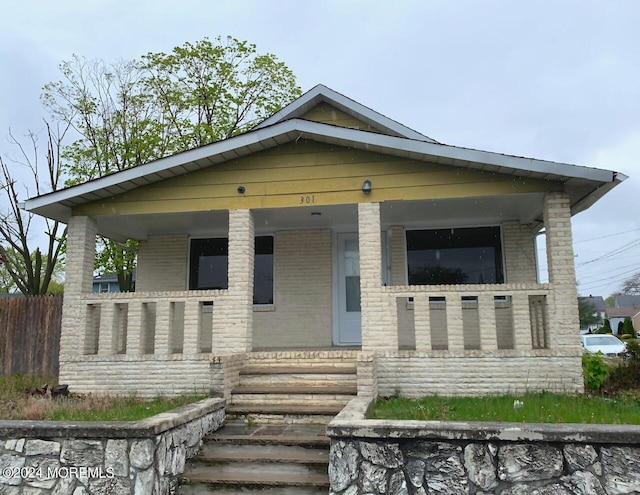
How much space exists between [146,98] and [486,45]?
466 inches

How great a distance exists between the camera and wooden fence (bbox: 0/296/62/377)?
11977mm

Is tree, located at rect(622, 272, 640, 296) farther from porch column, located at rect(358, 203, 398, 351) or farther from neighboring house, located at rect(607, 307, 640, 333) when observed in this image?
porch column, located at rect(358, 203, 398, 351)

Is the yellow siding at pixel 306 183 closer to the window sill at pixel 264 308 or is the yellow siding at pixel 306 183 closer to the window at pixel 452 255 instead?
the window at pixel 452 255

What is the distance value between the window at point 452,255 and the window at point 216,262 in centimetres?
291

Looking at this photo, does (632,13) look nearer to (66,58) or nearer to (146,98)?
(146,98)

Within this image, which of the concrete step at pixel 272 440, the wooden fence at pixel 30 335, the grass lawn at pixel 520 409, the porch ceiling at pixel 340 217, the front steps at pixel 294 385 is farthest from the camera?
the wooden fence at pixel 30 335

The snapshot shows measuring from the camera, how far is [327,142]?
27.7ft

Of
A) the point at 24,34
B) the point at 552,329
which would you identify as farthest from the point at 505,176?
the point at 24,34

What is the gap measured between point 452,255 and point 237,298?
448cm

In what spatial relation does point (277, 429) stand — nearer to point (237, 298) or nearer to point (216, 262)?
point (237, 298)

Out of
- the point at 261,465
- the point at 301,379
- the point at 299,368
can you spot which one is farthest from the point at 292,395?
the point at 261,465

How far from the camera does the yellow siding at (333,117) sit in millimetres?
10891

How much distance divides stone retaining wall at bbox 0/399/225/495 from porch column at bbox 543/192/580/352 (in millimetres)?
5495

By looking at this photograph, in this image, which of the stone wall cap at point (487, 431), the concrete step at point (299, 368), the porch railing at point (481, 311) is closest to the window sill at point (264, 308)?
the concrete step at point (299, 368)
